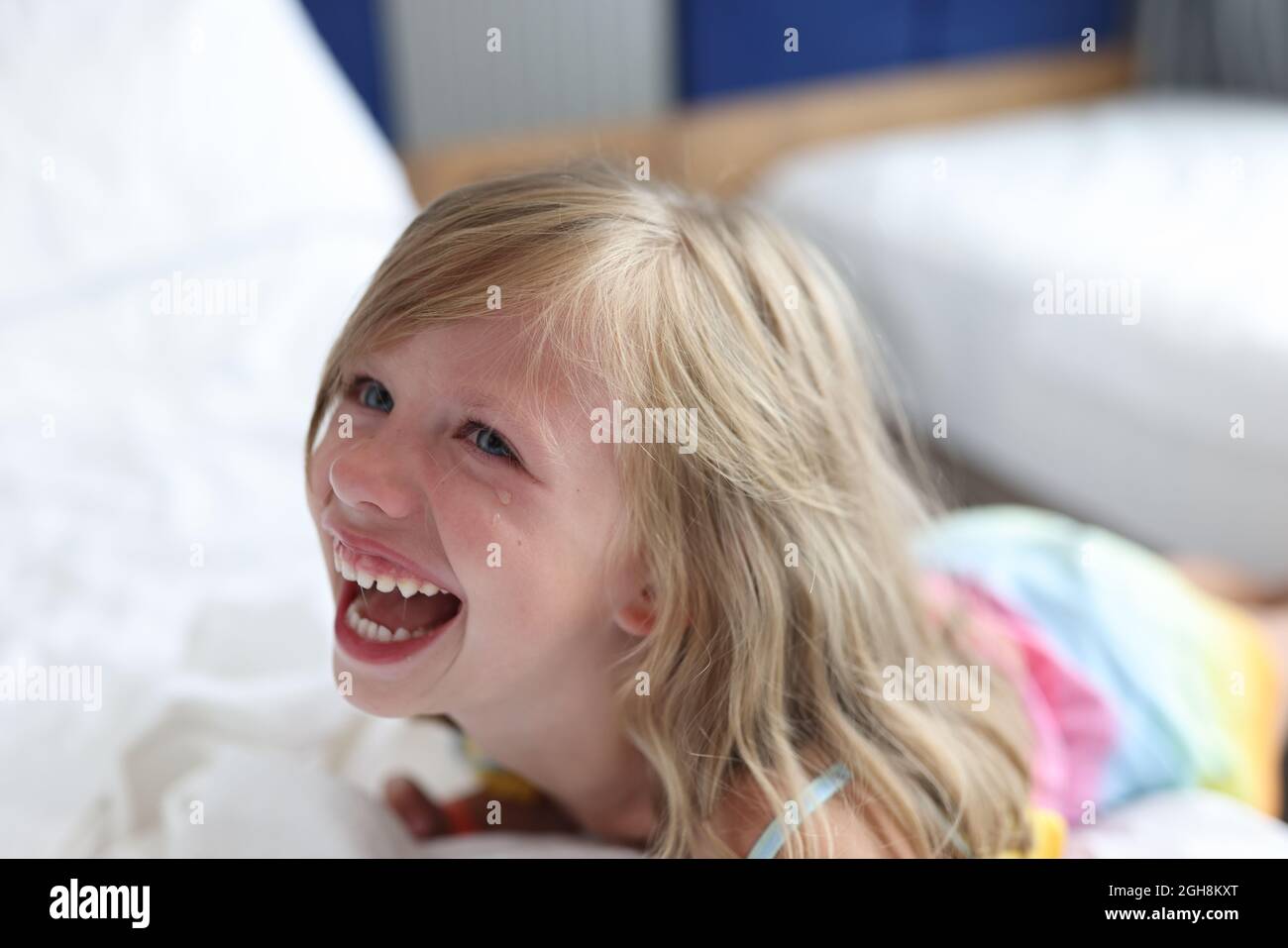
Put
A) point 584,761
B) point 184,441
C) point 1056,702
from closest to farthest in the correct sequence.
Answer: point 584,761
point 1056,702
point 184,441

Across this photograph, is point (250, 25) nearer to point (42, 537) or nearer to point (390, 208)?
point (390, 208)

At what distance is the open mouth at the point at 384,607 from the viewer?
2.04 ft

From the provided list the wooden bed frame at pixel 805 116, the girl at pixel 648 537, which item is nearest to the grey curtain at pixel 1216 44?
the wooden bed frame at pixel 805 116

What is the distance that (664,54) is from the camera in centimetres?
268

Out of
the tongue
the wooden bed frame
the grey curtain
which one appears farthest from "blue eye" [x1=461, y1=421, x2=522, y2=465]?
the grey curtain

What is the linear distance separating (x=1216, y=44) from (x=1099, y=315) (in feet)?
5.33

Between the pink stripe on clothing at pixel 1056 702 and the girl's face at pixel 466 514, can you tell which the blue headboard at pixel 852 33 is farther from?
the girl's face at pixel 466 514

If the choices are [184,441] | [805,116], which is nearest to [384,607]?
[184,441]

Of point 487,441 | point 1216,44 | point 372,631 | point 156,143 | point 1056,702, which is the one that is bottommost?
point 1056,702

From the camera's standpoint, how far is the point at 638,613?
66 centimetres

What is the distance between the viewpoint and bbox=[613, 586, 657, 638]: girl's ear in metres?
0.66

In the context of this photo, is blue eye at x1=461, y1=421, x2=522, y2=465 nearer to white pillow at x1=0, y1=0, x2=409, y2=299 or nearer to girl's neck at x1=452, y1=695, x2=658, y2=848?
girl's neck at x1=452, y1=695, x2=658, y2=848

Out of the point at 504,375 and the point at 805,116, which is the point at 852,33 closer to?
the point at 805,116

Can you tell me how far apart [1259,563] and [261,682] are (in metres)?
1.08
